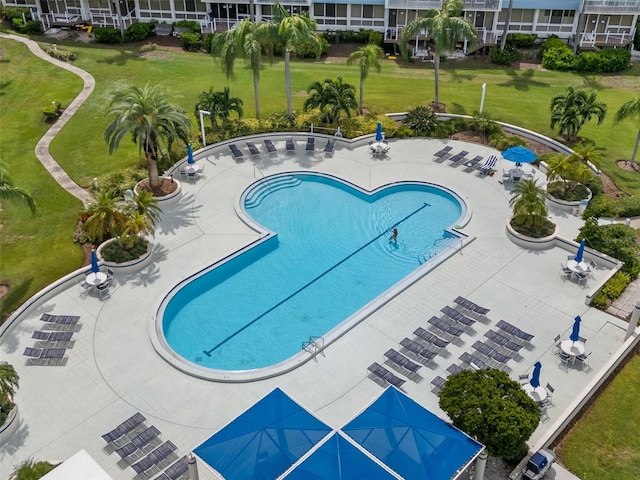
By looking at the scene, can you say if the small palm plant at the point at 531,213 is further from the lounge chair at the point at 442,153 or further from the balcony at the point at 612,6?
the balcony at the point at 612,6

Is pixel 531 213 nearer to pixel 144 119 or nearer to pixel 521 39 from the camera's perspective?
pixel 144 119

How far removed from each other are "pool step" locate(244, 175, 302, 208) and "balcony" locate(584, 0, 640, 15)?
36024mm

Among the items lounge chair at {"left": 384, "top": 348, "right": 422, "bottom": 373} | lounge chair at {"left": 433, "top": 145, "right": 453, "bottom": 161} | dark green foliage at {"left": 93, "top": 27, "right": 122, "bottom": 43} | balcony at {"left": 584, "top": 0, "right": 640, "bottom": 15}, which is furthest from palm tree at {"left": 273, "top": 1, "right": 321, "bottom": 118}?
balcony at {"left": 584, "top": 0, "right": 640, "bottom": 15}

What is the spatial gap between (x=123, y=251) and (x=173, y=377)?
8.73 m

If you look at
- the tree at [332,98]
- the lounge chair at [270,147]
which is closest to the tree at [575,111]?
the tree at [332,98]

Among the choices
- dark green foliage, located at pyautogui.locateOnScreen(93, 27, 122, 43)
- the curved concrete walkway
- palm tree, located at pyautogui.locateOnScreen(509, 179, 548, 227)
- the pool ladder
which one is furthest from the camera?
dark green foliage, located at pyautogui.locateOnScreen(93, 27, 122, 43)

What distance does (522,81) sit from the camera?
52.4 meters

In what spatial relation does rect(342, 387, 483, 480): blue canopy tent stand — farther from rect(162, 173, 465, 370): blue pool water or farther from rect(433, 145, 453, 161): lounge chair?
rect(433, 145, 453, 161): lounge chair

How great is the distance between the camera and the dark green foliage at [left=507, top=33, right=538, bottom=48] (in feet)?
188

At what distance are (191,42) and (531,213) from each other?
38229 mm

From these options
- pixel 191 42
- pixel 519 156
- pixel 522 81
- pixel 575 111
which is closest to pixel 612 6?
pixel 522 81

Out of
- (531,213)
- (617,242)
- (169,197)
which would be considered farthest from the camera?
(169,197)

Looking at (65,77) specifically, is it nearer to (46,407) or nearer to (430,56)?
(430,56)

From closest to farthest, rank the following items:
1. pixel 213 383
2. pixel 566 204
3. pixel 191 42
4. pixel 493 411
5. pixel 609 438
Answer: pixel 493 411 < pixel 609 438 < pixel 213 383 < pixel 566 204 < pixel 191 42
